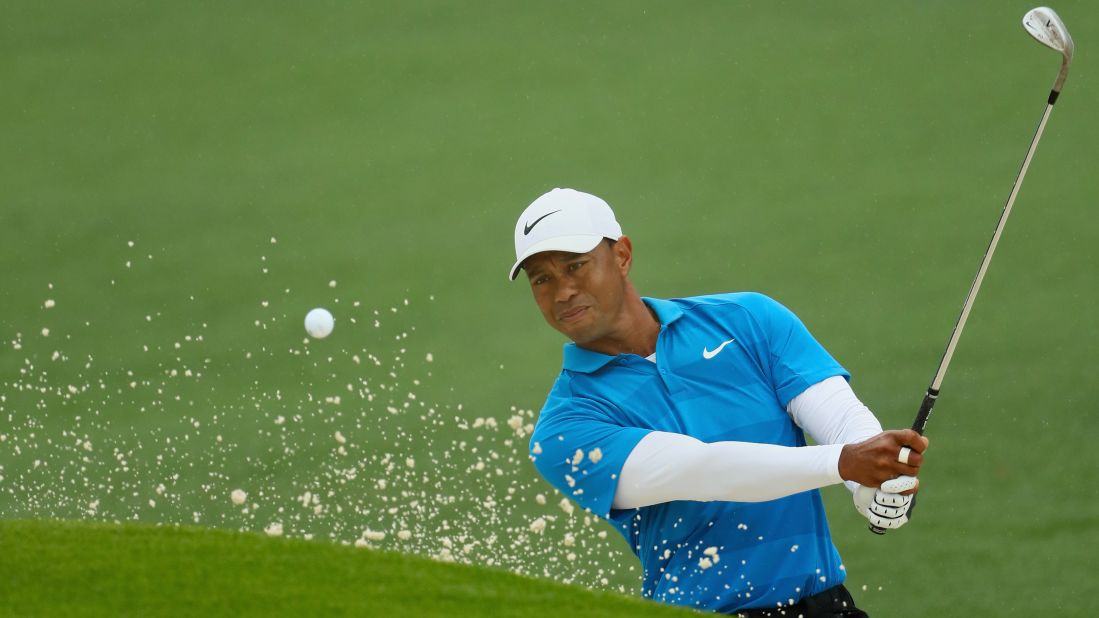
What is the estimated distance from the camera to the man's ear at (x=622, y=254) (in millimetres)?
2609

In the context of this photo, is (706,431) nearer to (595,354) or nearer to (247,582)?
(595,354)

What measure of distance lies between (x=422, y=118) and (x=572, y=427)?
3.55 m

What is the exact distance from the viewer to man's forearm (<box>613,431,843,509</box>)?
223cm

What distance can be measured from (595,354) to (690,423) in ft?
0.68

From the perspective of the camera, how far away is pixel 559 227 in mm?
2504

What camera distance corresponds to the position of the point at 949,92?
18.7ft

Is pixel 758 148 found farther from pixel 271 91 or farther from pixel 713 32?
pixel 271 91

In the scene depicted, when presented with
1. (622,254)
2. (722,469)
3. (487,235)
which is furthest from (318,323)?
(487,235)

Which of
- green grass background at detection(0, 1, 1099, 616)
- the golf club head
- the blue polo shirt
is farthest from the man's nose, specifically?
green grass background at detection(0, 1, 1099, 616)

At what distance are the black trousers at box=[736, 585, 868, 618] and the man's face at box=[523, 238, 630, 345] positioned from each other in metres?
0.53

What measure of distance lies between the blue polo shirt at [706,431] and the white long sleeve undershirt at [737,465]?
4 centimetres

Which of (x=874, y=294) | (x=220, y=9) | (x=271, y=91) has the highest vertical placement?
(x=220, y=9)

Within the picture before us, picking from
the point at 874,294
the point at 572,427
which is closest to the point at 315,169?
the point at 874,294

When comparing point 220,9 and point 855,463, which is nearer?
point 855,463
